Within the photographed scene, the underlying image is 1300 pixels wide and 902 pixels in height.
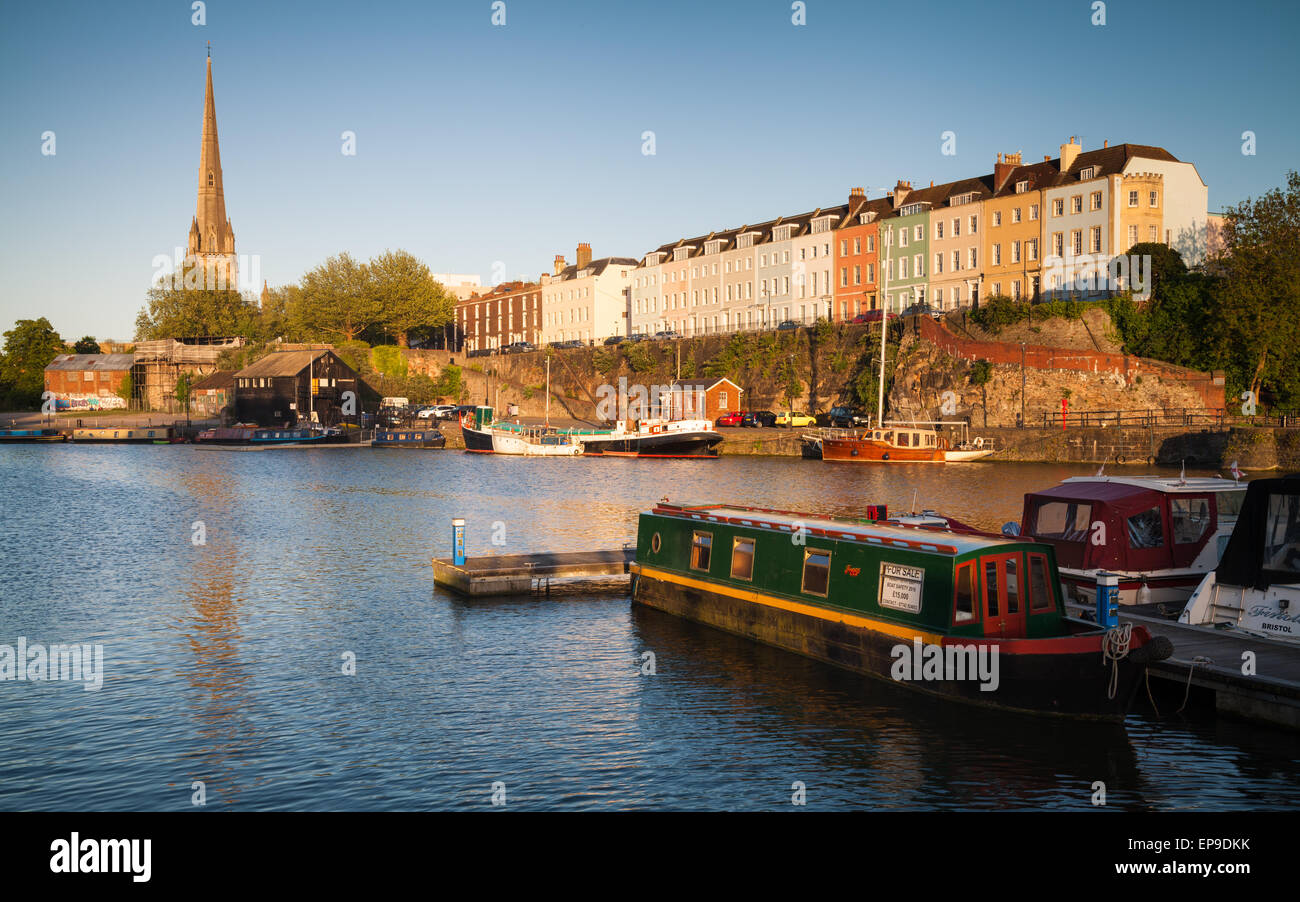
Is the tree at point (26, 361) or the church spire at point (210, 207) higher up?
the church spire at point (210, 207)

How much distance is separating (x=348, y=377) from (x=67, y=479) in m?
53.1

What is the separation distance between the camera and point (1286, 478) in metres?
16.0

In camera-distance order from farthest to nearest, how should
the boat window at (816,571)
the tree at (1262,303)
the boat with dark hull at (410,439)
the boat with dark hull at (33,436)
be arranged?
the boat with dark hull at (33,436) < the boat with dark hull at (410,439) < the tree at (1262,303) < the boat window at (816,571)

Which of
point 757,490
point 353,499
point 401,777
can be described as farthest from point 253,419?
point 401,777

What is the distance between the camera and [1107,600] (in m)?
15.7

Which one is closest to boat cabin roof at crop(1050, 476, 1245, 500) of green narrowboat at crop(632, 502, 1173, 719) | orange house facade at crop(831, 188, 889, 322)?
green narrowboat at crop(632, 502, 1173, 719)

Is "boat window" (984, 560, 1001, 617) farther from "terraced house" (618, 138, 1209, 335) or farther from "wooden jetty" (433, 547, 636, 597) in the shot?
"terraced house" (618, 138, 1209, 335)

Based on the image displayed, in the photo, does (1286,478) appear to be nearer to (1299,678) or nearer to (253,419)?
(1299,678)

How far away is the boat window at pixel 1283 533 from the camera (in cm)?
1570

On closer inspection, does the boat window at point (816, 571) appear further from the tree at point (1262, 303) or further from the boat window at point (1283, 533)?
the tree at point (1262, 303)

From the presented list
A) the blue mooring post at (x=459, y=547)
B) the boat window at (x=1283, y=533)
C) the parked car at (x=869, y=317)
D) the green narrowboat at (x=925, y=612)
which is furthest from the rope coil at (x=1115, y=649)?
the parked car at (x=869, y=317)

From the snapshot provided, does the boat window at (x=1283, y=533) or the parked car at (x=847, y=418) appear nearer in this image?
the boat window at (x=1283, y=533)

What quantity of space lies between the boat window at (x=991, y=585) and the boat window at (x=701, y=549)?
23.0 ft

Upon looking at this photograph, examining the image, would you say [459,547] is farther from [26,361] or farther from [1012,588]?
[26,361]
